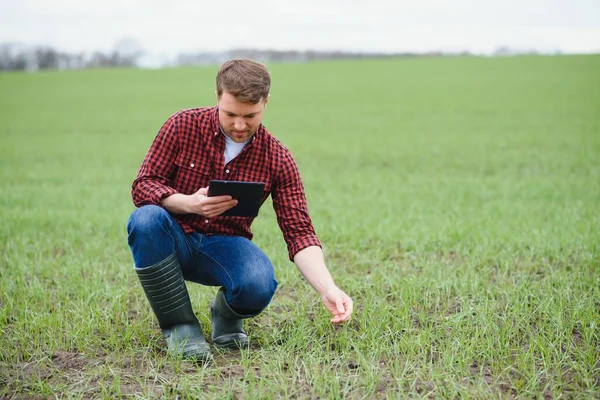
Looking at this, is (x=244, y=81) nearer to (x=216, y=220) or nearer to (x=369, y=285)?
(x=216, y=220)

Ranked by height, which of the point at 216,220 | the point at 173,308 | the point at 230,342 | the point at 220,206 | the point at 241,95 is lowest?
the point at 230,342

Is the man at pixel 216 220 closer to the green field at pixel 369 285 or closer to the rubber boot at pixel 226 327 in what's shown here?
the rubber boot at pixel 226 327

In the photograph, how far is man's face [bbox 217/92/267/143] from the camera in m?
3.35

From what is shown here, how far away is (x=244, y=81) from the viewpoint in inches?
129

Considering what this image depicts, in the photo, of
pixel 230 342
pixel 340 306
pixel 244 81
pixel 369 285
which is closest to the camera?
pixel 340 306

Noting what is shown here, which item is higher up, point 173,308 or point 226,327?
point 173,308

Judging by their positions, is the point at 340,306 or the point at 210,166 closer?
the point at 340,306

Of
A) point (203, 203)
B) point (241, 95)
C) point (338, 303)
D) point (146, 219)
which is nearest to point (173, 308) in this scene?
point (146, 219)

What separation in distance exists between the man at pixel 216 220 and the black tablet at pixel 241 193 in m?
0.06

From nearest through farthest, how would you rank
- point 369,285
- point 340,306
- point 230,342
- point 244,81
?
1. point 340,306
2. point 244,81
3. point 230,342
4. point 369,285

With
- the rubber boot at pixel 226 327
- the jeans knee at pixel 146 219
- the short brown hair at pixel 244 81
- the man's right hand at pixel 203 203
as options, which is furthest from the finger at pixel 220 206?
the rubber boot at pixel 226 327

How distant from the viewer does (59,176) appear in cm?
1148

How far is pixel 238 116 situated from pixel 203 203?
48cm

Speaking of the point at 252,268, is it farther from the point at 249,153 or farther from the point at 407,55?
the point at 407,55
